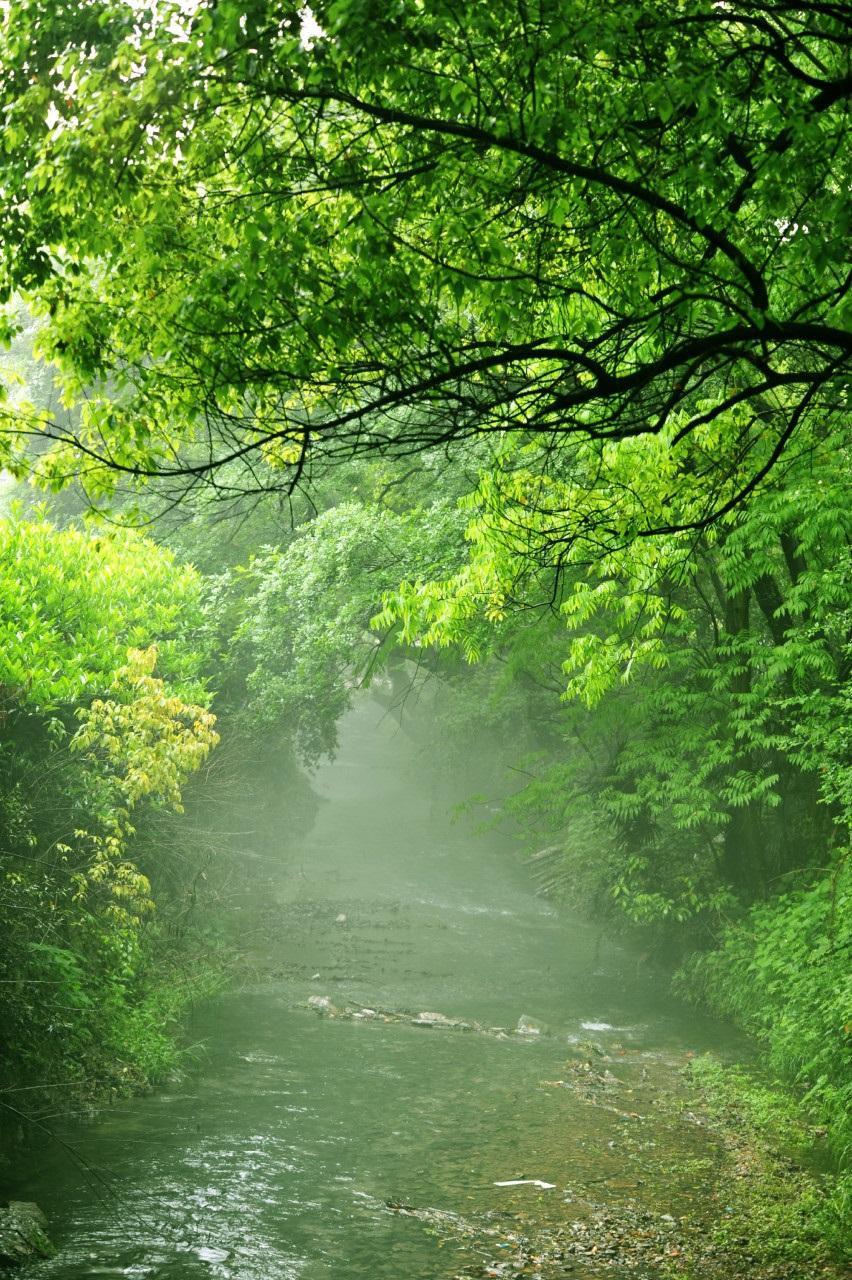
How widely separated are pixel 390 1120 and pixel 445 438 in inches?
353

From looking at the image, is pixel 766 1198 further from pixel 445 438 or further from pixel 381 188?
pixel 381 188

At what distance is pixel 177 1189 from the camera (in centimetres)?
911

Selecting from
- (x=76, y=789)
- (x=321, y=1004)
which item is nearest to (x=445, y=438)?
(x=76, y=789)

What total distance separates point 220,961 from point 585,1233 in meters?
11.8

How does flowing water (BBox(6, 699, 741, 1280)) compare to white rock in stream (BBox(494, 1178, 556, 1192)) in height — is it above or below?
below

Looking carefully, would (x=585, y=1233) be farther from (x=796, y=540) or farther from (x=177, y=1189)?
(x=796, y=540)

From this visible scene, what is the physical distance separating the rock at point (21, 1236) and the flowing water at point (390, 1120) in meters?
0.14

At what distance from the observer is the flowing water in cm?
809

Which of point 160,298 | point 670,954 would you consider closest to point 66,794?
point 160,298

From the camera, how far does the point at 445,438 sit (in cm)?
500

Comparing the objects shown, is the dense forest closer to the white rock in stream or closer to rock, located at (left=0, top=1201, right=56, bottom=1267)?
rock, located at (left=0, top=1201, right=56, bottom=1267)

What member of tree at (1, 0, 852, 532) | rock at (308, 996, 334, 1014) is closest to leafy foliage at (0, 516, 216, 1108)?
rock at (308, 996, 334, 1014)

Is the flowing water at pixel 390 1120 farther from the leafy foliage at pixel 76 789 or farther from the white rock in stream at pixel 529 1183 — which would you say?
the leafy foliage at pixel 76 789

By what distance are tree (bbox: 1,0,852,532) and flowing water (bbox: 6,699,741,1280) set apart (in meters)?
5.79
